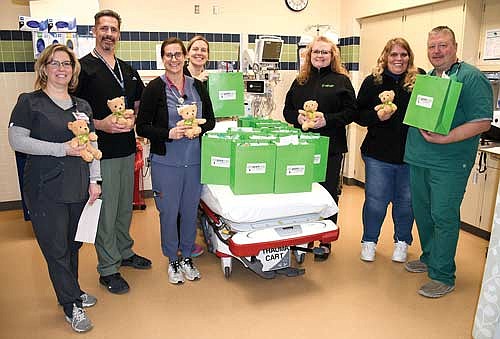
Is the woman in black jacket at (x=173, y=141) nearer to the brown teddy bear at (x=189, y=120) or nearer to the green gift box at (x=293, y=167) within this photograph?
the brown teddy bear at (x=189, y=120)

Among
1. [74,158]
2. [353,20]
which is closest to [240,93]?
[74,158]

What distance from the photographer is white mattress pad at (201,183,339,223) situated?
2.56 metres

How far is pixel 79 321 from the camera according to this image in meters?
2.43

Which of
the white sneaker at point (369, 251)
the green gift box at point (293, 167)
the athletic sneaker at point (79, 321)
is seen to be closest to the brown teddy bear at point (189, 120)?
the green gift box at point (293, 167)

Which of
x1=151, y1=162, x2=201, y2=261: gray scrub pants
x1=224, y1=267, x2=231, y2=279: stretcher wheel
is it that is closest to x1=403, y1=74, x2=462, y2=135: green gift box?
x1=151, y1=162, x2=201, y2=261: gray scrub pants

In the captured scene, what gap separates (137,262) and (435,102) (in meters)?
2.34

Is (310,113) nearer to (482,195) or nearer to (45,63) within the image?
(45,63)

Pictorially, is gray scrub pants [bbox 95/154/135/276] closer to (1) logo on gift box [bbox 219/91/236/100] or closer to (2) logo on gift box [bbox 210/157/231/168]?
(2) logo on gift box [bbox 210/157/231/168]

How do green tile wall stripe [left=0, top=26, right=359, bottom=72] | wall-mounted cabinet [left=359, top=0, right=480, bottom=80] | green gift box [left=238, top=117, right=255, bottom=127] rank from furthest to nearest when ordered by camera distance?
green tile wall stripe [left=0, top=26, right=359, bottom=72] < wall-mounted cabinet [left=359, top=0, right=480, bottom=80] < green gift box [left=238, top=117, right=255, bottom=127]

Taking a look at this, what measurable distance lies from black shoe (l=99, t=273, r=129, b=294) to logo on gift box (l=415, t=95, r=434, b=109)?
2.24 meters

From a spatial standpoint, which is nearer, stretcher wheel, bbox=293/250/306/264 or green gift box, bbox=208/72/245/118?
green gift box, bbox=208/72/245/118

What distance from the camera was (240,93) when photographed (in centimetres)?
326

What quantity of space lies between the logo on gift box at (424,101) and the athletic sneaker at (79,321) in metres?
2.35

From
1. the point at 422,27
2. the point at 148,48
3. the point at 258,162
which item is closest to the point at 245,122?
the point at 258,162
